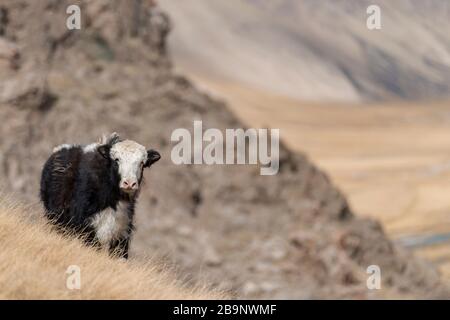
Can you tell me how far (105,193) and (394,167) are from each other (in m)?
114

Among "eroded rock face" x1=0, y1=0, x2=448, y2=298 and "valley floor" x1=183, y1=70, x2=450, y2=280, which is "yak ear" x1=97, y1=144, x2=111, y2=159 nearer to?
"eroded rock face" x1=0, y1=0, x2=448, y2=298

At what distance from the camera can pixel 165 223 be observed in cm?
2277

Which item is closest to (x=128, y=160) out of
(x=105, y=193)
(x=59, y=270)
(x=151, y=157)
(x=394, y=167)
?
(x=151, y=157)

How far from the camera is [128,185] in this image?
9.57 metres

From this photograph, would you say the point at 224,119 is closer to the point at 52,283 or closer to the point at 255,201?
the point at 255,201

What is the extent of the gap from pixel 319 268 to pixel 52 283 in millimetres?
15943

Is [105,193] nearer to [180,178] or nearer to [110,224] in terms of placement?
[110,224]

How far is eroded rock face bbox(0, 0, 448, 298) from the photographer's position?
22172mm

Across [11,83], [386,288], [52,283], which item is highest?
[11,83]

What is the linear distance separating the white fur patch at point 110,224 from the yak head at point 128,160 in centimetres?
25

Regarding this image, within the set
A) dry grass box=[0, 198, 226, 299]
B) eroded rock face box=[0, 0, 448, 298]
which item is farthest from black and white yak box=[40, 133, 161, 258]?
eroded rock face box=[0, 0, 448, 298]

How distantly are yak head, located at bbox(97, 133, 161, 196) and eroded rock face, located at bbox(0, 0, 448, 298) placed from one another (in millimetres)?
10283

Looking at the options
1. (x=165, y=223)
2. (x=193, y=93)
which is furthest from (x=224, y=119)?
(x=165, y=223)
